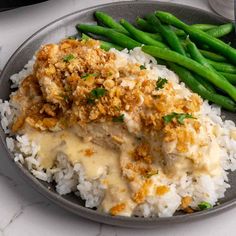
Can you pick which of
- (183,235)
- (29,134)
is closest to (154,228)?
(183,235)

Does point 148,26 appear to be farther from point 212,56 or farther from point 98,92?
point 98,92

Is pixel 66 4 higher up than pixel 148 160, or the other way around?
pixel 66 4

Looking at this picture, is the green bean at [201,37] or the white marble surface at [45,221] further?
the green bean at [201,37]

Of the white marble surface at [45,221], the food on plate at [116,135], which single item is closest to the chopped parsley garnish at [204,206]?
the food on plate at [116,135]

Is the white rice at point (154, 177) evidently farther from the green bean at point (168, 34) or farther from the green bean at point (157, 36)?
the green bean at point (157, 36)

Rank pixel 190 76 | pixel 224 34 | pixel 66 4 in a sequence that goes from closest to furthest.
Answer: pixel 190 76 → pixel 224 34 → pixel 66 4

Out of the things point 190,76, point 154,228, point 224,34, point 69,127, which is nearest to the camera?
point 154,228

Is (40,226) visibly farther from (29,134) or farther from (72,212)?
(29,134)

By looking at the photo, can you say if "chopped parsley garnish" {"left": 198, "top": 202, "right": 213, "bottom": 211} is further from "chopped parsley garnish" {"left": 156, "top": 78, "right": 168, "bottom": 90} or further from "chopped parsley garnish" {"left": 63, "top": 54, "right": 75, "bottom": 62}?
"chopped parsley garnish" {"left": 63, "top": 54, "right": 75, "bottom": 62}

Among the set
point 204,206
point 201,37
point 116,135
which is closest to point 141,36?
point 201,37
